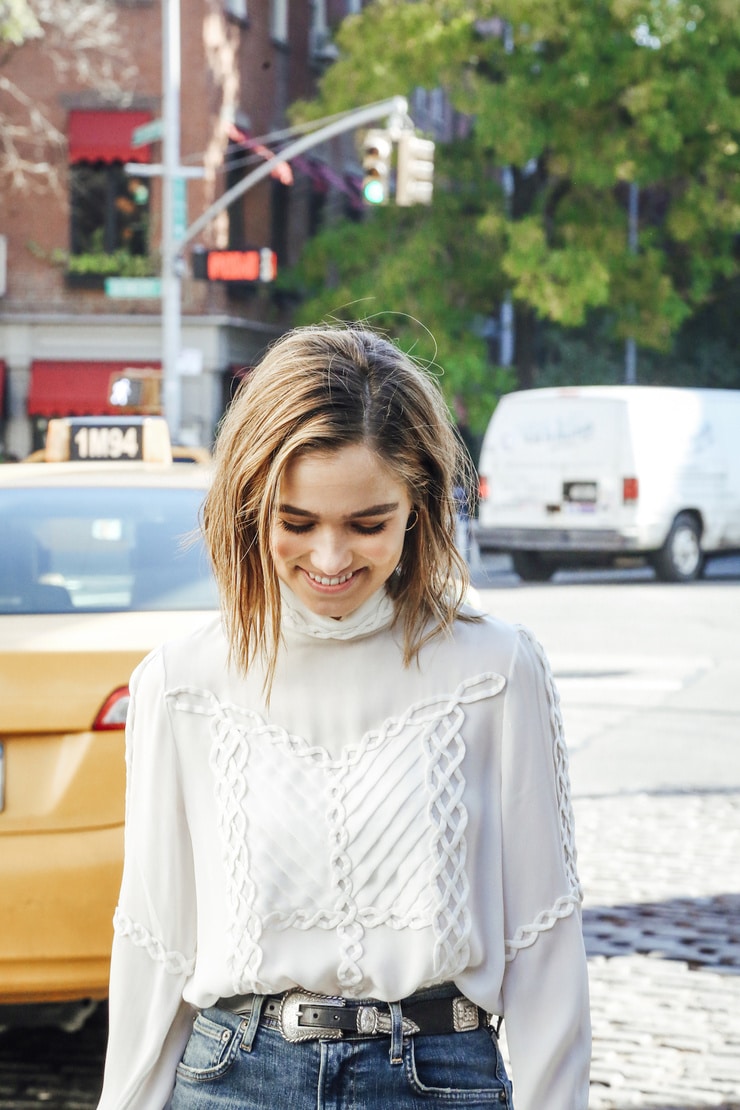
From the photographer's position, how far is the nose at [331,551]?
6.24 feet

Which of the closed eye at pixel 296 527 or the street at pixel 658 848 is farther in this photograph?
the street at pixel 658 848

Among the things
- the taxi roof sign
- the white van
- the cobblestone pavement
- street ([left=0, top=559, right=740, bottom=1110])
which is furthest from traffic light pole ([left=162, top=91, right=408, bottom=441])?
the cobblestone pavement

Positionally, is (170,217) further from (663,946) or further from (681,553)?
(663,946)

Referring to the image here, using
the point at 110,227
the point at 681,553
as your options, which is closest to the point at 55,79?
the point at 110,227

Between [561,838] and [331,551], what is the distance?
406 mm

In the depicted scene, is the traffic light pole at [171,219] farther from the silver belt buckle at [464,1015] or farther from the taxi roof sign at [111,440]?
the silver belt buckle at [464,1015]

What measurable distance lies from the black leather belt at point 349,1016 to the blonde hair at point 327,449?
334 mm

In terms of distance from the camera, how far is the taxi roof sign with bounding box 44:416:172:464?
25.0 feet

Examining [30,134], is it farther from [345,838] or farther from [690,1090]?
[345,838]

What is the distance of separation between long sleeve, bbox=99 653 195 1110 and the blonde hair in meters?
0.14

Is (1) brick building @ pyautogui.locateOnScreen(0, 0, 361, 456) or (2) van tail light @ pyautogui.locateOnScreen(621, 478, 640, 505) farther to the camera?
(1) brick building @ pyautogui.locateOnScreen(0, 0, 361, 456)

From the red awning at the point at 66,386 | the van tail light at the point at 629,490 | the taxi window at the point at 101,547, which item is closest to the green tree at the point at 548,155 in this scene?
the red awning at the point at 66,386

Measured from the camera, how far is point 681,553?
72.0ft

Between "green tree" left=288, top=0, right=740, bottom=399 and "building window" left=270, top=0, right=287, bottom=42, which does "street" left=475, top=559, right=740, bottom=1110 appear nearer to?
"green tree" left=288, top=0, right=740, bottom=399
